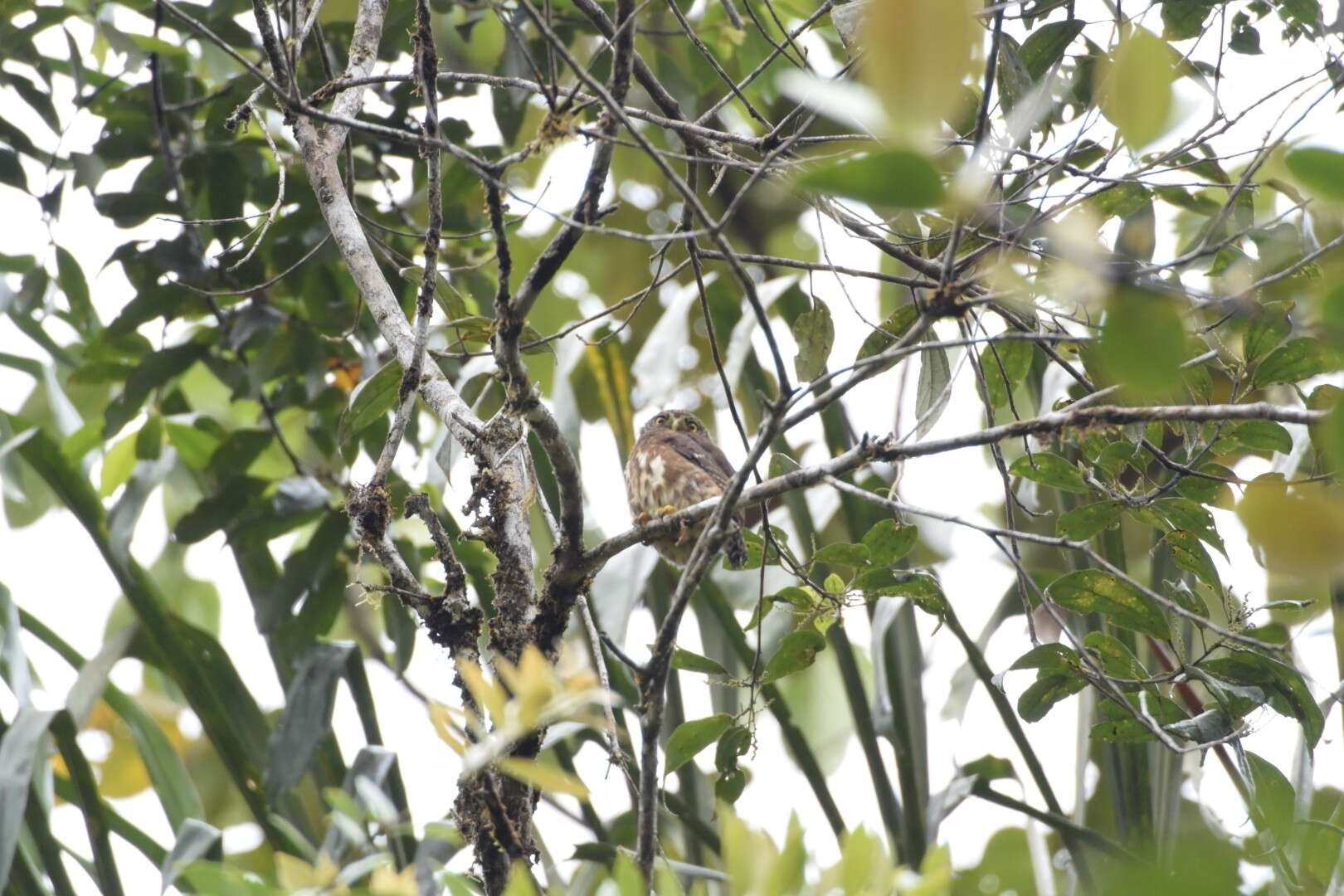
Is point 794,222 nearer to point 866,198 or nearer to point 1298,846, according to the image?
point 1298,846

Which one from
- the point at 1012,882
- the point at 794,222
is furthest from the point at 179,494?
the point at 1012,882

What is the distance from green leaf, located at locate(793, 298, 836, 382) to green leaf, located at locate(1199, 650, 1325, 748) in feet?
2.69

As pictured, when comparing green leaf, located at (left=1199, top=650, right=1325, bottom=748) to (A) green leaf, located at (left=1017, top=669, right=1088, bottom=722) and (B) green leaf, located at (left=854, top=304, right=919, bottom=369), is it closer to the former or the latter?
(A) green leaf, located at (left=1017, top=669, right=1088, bottom=722)

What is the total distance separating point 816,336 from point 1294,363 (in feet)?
2.55

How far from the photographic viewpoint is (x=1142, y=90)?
724mm

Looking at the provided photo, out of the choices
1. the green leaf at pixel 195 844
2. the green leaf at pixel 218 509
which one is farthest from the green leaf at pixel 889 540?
the green leaf at pixel 218 509

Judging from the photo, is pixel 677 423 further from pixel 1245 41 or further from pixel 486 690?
pixel 486 690

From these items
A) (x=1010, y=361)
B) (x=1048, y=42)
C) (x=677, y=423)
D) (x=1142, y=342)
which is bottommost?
(x=1142, y=342)

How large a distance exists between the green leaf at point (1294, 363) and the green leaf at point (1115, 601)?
0.41 meters

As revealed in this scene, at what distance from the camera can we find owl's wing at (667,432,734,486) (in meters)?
4.65

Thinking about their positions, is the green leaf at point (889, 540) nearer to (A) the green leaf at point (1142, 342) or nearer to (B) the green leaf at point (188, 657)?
(A) the green leaf at point (1142, 342)

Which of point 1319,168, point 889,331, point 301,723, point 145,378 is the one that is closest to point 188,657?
point 301,723

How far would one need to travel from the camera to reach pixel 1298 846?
5.97ft

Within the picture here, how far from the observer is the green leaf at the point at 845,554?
2.14 meters
